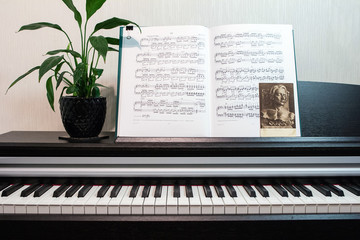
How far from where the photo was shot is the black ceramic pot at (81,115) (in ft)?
4.07

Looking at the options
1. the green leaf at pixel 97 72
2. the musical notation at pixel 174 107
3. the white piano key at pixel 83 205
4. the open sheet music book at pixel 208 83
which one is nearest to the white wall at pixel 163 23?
the green leaf at pixel 97 72

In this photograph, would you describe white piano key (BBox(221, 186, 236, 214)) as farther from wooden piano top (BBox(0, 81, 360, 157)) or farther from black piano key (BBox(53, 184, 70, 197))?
black piano key (BBox(53, 184, 70, 197))

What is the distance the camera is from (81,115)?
1.24 meters

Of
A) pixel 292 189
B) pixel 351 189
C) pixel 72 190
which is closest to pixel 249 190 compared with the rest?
pixel 292 189

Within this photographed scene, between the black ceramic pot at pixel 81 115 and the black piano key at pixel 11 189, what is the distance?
0.27 meters

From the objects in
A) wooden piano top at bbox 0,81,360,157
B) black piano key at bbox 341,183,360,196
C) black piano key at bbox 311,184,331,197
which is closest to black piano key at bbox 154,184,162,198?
wooden piano top at bbox 0,81,360,157

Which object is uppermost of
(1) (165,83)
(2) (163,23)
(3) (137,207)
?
(2) (163,23)

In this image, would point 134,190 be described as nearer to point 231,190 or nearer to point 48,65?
point 231,190

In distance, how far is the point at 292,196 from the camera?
105 cm

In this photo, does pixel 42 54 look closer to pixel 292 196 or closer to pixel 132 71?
pixel 132 71

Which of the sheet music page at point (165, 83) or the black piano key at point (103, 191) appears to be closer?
the black piano key at point (103, 191)

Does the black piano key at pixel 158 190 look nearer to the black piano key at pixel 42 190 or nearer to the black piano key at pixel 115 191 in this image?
the black piano key at pixel 115 191

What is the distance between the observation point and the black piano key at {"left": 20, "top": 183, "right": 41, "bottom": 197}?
1041 mm

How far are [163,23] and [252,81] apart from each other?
2.19 ft
